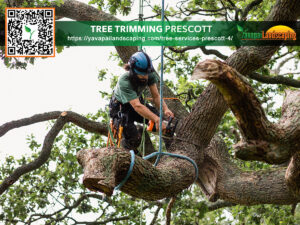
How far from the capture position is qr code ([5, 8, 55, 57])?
5820mm

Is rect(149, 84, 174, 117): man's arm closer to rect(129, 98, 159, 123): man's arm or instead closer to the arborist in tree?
the arborist in tree

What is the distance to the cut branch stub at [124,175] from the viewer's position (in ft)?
9.64

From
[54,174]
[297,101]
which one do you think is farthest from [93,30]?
[297,101]

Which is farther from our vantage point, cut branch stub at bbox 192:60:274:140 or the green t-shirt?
the green t-shirt

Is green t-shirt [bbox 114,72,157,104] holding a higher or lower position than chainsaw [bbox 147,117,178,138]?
higher

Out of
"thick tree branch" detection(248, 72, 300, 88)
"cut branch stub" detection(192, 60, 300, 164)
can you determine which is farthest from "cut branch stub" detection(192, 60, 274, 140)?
"thick tree branch" detection(248, 72, 300, 88)

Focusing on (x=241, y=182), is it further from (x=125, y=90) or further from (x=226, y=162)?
(x=125, y=90)

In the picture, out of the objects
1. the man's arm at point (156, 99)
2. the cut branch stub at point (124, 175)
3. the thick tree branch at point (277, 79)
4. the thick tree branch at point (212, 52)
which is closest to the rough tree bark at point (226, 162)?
the man's arm at point (156, 99)

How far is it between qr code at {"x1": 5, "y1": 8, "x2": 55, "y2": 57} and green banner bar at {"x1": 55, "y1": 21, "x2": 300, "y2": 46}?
6.6 inches

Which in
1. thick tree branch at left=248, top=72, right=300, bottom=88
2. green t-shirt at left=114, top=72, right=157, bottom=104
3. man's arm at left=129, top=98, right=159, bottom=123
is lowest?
man's arm at left=129, top=98, right=159, bottom=123

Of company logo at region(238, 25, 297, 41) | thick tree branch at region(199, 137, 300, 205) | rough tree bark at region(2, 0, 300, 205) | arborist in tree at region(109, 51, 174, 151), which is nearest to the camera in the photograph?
rough tree bark at region(2, 0, 300, 205)

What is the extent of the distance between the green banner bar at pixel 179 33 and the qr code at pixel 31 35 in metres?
0.17

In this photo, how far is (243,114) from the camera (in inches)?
110

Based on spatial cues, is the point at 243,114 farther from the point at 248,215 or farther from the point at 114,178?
the point at 248,215
